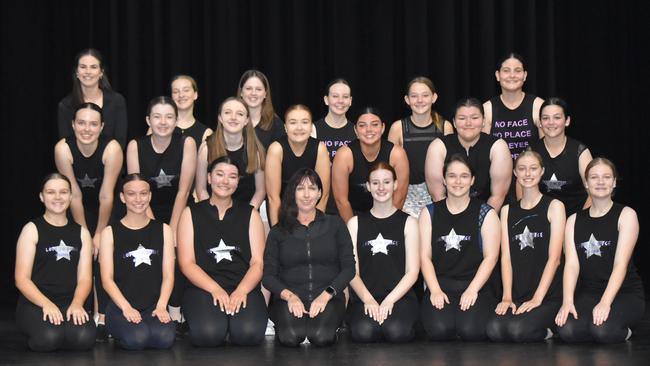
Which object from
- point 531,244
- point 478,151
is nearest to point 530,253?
point 531,244

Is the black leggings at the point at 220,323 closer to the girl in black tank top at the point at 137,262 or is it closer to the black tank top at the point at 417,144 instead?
the girl in black tank top at the point at 137,262

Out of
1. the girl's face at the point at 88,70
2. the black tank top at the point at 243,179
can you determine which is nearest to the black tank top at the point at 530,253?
the black tank top at the point at 243,179

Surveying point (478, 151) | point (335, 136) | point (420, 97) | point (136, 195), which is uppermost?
point (420, 97)

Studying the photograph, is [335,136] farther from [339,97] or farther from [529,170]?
[529,170]

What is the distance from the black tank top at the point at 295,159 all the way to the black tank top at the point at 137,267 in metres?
0.85

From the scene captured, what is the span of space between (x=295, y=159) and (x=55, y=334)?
1533 mm

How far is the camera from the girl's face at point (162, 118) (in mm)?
5188

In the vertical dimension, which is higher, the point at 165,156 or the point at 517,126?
the point at 517,126

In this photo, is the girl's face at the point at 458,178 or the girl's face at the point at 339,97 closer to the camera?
the girl's face at the point at 458,178

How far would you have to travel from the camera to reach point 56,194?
185 inches

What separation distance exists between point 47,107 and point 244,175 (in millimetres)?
2271

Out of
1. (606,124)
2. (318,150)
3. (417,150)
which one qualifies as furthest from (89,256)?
(606,124)

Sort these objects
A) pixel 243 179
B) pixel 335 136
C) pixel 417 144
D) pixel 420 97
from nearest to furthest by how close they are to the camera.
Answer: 1. pixel 243 179
2. pixel 420 97
3. pixel 417 144
4. pixel 335 136

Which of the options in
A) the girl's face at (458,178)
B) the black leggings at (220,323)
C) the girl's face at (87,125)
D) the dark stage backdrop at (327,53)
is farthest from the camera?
the dark stage backdrop at (327,53)
